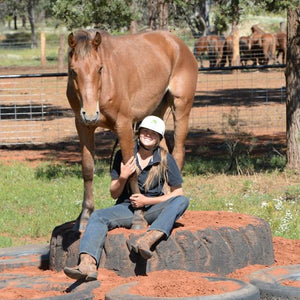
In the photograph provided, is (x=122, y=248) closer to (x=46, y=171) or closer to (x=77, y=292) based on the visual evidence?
(x=77, y=292)

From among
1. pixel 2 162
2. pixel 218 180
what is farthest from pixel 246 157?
pixel 2 162

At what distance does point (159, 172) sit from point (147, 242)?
769mm

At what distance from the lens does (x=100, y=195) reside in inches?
385

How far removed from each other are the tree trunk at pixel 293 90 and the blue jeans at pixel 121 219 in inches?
209

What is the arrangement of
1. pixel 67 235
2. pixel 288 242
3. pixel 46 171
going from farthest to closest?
pixel 46 171
pixel 288 242
pixel 67 235

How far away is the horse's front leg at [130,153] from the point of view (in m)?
6.12

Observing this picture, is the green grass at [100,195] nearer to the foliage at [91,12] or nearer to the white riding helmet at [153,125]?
the white riding helmet at [153,125]

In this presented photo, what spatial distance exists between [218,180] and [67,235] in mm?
4632

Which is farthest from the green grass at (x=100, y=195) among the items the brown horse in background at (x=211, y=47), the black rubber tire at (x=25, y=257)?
the brown horse in background at (x=211, y=47)

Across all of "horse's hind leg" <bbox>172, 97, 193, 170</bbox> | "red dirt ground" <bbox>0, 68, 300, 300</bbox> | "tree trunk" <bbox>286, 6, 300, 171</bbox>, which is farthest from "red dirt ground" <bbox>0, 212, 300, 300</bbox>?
"tree trunk" <bbox>286, 6, 300, 171</bbox>

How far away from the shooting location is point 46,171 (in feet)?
38.1

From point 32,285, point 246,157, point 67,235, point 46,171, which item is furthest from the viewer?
point 246,157

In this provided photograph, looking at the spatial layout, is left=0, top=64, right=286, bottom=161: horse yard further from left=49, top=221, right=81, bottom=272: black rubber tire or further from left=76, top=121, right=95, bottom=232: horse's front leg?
left=49, top=221, right=81, bottom=272: black rubber tire

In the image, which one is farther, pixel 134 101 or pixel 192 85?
pixel 192 85
